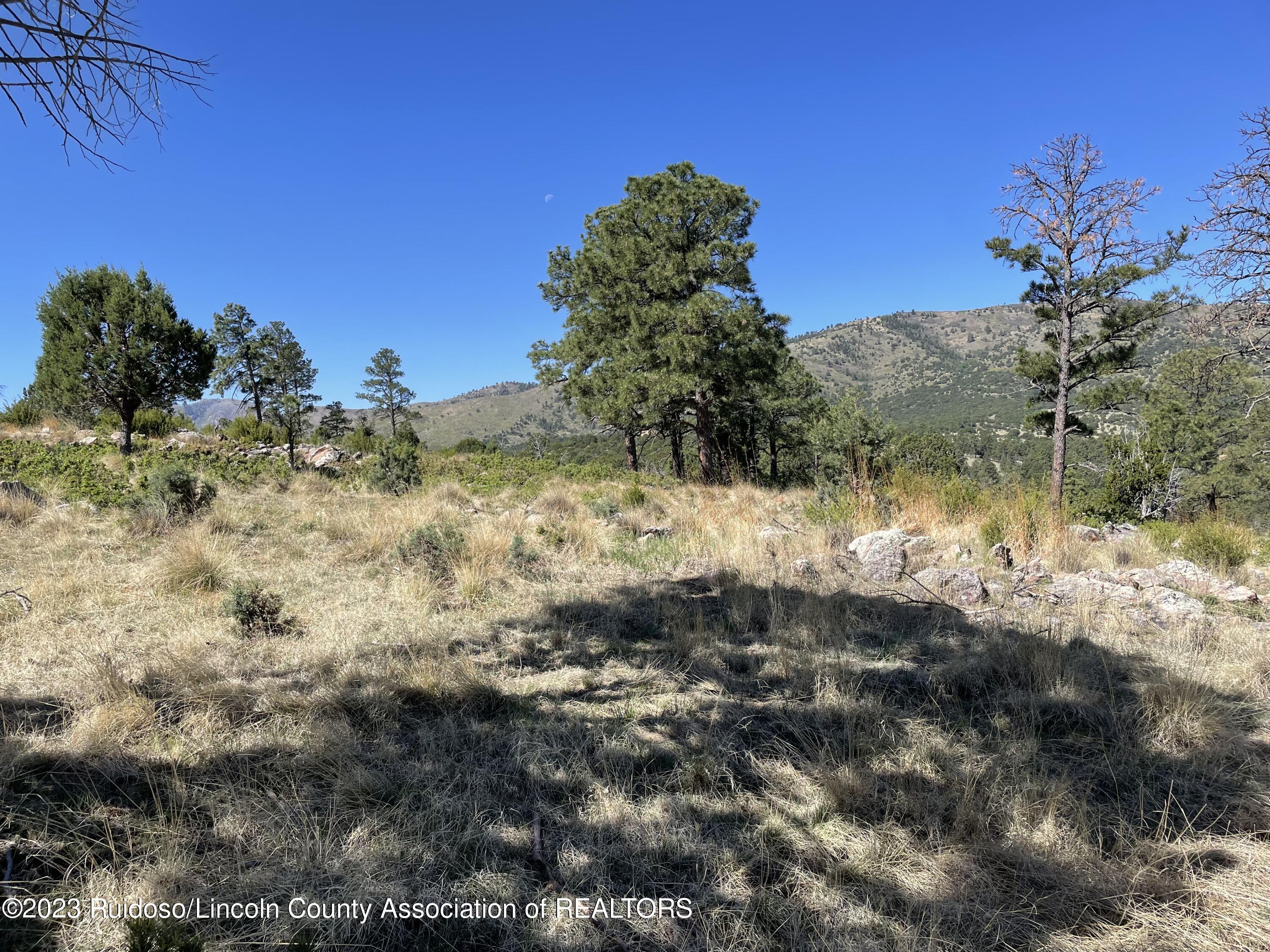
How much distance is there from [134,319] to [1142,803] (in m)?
18.3

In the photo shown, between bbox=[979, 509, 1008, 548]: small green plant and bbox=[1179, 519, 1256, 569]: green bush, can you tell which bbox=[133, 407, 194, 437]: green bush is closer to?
bbox=[979, 509, 1008, 548]: small green plant

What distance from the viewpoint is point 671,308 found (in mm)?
14820

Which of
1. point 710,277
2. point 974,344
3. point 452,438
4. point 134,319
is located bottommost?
point 134,319

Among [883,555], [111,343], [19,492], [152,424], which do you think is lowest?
[883,555]

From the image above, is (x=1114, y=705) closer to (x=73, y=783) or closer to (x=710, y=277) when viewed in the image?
(x=73, y=783)

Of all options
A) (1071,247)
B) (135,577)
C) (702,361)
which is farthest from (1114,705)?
(1071,247)

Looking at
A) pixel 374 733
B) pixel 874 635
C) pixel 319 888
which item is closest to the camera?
pixel 319 888

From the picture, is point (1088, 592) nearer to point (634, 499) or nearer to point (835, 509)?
point (835, 509)

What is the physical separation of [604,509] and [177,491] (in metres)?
5.53

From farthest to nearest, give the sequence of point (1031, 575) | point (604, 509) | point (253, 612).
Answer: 1. point (604, 509)
2. point (1031, 575)
3. point (253, 612)

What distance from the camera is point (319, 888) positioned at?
5.48ft

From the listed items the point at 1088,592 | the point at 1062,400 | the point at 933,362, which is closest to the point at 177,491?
the point at 1088,592

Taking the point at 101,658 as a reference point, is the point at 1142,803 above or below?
below

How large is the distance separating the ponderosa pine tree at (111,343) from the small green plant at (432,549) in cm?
1220
